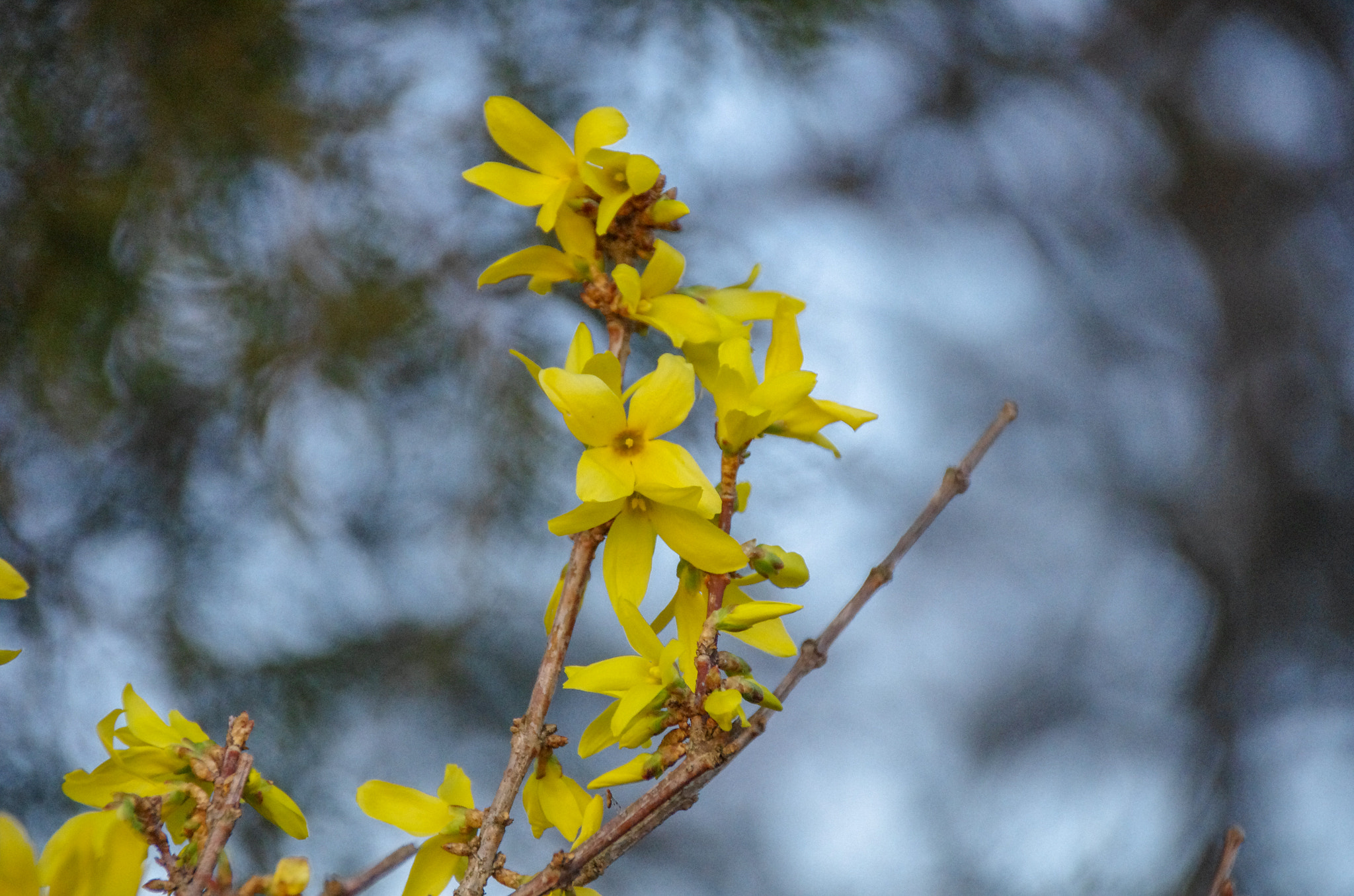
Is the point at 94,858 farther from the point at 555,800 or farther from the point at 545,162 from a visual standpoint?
the point at 545,162

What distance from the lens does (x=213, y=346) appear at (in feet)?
2.96

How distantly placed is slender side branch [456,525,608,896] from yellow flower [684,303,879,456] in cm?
6

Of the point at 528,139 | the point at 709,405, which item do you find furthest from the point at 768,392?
the point at 709,405

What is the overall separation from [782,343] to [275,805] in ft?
0.74

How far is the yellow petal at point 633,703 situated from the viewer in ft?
0.83

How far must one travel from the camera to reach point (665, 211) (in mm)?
326

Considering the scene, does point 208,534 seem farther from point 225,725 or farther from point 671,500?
point 671,500

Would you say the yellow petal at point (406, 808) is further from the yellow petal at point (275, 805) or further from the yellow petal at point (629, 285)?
the yellow petal at point (629, 285)

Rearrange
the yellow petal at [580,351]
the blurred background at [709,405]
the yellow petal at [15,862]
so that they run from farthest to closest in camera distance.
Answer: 1. the blurred background at [709,405]
2. the yellow petal at [580,351]
3. the yellow petal at [15,862]

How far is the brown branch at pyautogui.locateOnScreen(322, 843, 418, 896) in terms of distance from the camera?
0.22m

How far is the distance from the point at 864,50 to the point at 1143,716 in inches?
34.5

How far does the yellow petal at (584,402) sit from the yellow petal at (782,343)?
7cm

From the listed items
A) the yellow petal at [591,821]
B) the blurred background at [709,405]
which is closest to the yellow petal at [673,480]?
the yellow petal at [591,821]

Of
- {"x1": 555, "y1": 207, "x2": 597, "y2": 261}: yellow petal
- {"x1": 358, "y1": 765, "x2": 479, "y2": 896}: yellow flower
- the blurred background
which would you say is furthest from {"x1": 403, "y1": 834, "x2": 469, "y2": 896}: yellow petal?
the blurred background
